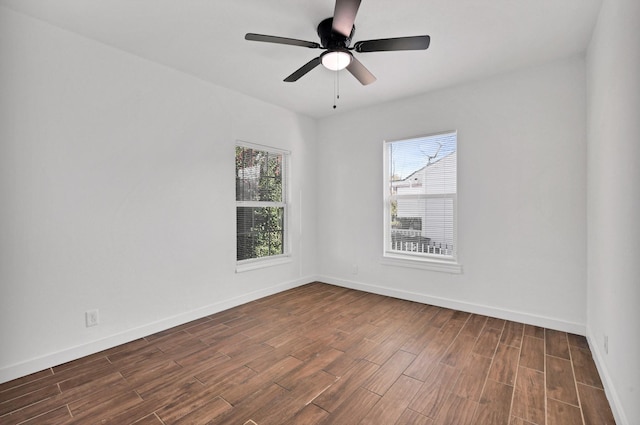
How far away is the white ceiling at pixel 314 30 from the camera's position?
212cm

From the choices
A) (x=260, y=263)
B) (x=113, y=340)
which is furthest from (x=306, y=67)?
(x=113, y=340)

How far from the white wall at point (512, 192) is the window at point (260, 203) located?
4.58ft

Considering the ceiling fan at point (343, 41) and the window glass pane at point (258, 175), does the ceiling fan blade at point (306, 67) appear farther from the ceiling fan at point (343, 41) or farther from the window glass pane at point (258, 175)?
the window glass pane at point (258, 175)

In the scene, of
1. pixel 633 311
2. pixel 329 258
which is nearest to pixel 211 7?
pixel 633 311

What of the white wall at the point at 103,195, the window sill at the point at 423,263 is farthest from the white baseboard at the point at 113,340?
the window sill at the point at 423,263

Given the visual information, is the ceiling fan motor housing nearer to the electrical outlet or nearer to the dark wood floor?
the dark wood floor

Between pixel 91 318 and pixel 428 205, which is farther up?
pixel 428 205

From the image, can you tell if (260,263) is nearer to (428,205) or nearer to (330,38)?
(428,205)

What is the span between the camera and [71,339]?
2422mm

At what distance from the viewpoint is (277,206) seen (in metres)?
4.33

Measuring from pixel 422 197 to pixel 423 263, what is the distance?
2.77 ft

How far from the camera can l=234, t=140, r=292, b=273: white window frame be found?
3.82m

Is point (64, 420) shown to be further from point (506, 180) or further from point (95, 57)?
point (506, 180)

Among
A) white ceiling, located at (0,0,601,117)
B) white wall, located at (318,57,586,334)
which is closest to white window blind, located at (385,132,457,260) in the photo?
white wall, located at (318,57,586,334)
